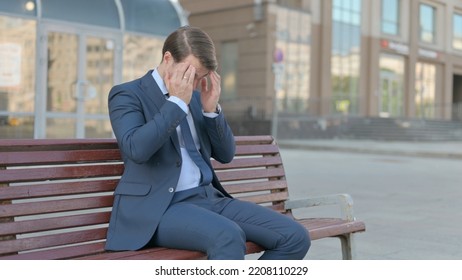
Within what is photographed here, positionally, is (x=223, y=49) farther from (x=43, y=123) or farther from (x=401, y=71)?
(x=43, y=123)

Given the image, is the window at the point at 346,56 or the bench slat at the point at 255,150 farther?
the window at the point at 346,56

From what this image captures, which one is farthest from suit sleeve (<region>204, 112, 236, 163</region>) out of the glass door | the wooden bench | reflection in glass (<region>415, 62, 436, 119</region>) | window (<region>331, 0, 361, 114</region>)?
reflection in glass (<region>415, 62, 436, 119</region>)

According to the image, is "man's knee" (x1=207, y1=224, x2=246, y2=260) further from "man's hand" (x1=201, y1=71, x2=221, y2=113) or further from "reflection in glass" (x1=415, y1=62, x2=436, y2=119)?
"reflection in glass" (x1=415, y1=62, x2=436, y2=119)

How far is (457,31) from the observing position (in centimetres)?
3756

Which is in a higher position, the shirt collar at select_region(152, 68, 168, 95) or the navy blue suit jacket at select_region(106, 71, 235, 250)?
the shirt collar at select_region(152, 68, 168, 95)

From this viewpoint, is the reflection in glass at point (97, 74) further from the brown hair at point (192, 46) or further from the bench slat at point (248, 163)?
the brown hair at point (192, 46)

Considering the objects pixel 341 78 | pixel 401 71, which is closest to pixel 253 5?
pixel 341 78

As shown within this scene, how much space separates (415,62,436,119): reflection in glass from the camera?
3656 centimetres

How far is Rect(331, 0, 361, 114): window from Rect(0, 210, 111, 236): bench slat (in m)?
27.0

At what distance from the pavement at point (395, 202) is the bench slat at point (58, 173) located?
2.00 meters

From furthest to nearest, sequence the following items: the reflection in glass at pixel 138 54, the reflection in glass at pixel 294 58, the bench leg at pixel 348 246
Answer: the reflection in glass at pixel 294 58
the reflection in glass at pixel 138 54
the bench leg at pixel 348 246

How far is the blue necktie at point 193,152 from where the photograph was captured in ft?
9.41

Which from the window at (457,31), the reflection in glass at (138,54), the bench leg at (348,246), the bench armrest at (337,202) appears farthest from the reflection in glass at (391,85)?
the bench leg at (348,246)

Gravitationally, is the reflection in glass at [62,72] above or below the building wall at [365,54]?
below
